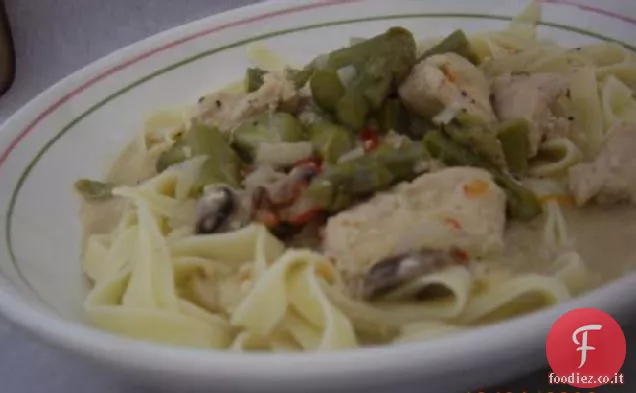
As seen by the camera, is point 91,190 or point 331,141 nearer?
point 331,141

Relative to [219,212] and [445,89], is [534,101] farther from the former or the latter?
[219,212]

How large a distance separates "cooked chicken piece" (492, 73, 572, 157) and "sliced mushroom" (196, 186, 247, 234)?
24.0 inches

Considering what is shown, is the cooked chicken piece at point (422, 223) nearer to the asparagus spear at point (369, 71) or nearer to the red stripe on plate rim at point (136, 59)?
the asparagus spear at point (369, 71)

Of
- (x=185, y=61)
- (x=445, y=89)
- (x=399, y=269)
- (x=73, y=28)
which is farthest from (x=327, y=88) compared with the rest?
(x=73, y=28)

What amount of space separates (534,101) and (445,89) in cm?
19

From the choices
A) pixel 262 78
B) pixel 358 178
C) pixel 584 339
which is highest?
pixel 262 78

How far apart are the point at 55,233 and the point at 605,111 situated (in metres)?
1.28

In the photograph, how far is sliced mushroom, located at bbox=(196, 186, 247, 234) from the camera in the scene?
5.41ft

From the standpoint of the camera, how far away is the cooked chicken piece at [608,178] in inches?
62.6

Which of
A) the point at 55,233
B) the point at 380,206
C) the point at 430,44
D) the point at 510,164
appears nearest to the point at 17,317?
the point at 55,233

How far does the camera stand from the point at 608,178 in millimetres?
1592

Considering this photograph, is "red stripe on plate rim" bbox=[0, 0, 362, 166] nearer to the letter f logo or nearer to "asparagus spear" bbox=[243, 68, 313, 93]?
"asparagus spear" bbox=[243, 68, 313, 93]

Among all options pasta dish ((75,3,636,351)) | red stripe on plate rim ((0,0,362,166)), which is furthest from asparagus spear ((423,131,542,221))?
red stripe on plate rim ((0,0,362,166))

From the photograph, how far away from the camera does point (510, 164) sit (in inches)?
67.2
